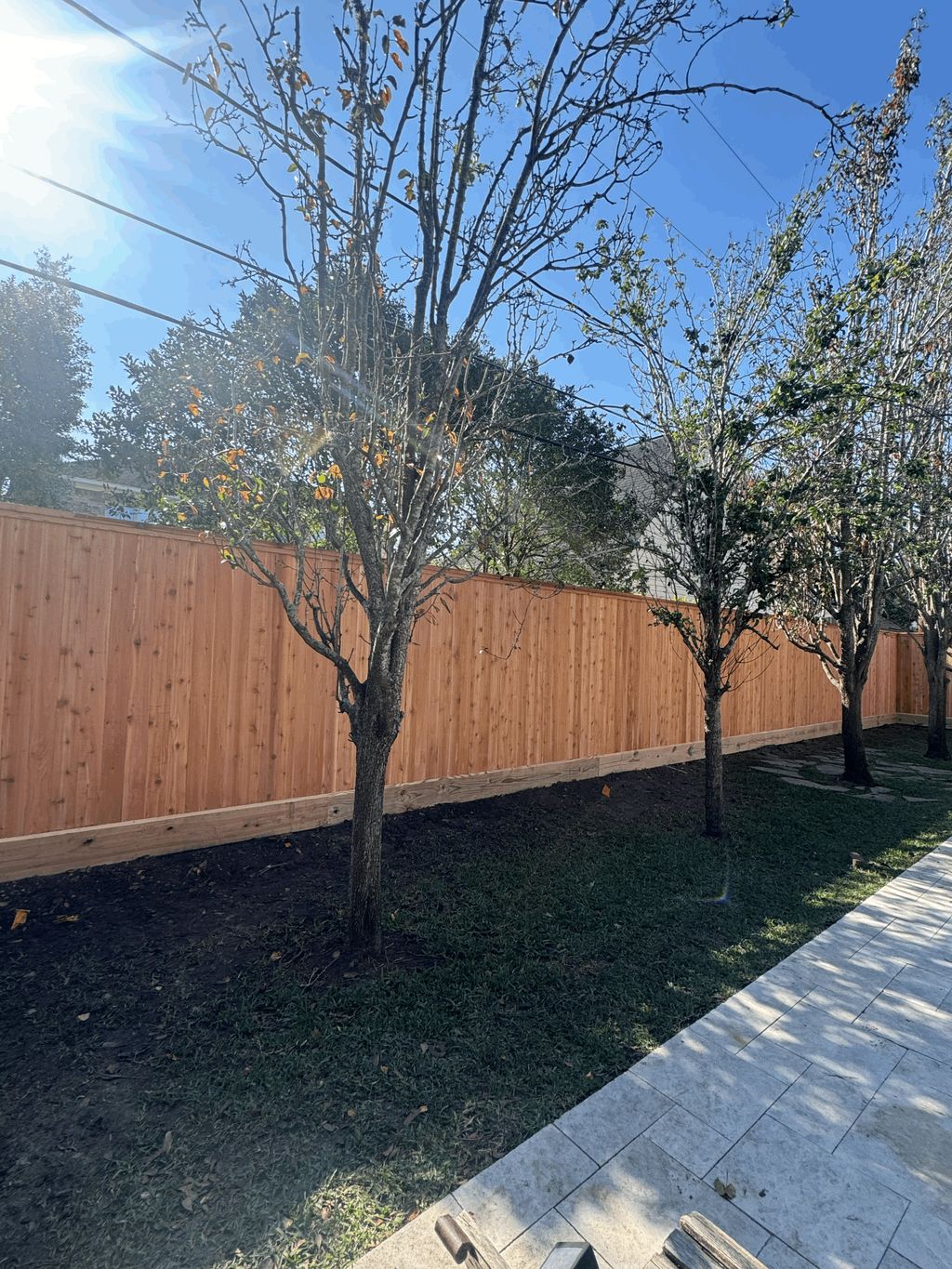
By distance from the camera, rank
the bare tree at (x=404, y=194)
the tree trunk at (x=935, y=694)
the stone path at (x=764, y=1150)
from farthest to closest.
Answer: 1. the tree trunk at (x=935, y=694)
2. the bare tree at (x=404, y=194)
3. the stone path at (x=764, y=1150)

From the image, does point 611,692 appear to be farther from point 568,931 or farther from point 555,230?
point 555,230

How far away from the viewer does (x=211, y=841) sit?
12.1 ft

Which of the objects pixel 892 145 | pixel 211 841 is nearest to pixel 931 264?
pixel 892 145

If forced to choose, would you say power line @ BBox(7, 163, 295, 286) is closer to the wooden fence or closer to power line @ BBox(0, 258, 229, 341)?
power line @ BBox(0, 258, 229, 341)

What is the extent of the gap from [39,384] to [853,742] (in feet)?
43.3

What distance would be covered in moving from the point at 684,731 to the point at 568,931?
4.68m

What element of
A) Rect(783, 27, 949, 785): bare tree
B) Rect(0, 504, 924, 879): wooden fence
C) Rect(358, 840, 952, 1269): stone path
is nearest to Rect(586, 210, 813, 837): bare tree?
Rect(783, 27, 949, 785): bare tree

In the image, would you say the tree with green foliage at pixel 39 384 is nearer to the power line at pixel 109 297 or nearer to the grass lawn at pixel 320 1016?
the power line at pixel 109 297

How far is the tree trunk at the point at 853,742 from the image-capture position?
6797 mm

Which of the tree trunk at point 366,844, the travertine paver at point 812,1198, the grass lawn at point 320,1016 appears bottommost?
the travertine paver at point 812,1198

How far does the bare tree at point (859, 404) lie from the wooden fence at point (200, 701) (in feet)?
8.07

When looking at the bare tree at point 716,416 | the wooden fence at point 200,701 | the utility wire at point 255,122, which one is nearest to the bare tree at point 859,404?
the bare tree at point 716,416

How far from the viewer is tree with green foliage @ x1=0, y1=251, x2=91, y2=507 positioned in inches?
392

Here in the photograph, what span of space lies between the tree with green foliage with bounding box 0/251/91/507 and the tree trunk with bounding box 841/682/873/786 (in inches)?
467
